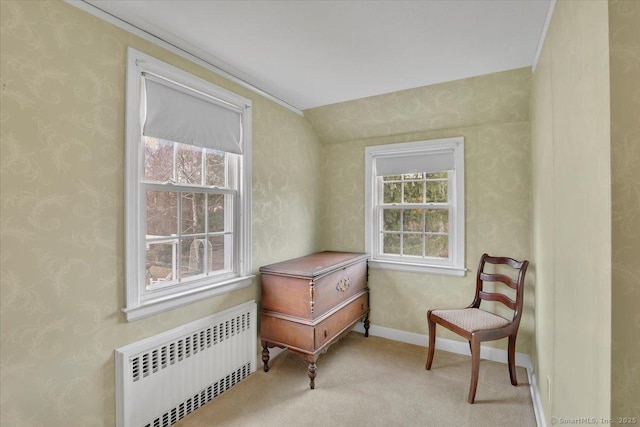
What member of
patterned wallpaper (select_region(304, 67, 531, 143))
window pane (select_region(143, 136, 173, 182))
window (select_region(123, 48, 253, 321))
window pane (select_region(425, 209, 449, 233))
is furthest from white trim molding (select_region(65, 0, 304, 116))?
window pane (select_region(425, 209, 449, 233))

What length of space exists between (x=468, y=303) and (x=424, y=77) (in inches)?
81.3

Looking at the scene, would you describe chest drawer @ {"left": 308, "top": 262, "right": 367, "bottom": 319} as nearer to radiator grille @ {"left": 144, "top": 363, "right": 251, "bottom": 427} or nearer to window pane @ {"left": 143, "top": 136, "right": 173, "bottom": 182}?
radiator grille @ {"left": 144, "top": 363, "right": 251, "bottom": 427}

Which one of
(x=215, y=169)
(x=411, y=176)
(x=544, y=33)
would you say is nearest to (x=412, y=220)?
(x=411, y=176)

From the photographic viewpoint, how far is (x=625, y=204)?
2.65 ft

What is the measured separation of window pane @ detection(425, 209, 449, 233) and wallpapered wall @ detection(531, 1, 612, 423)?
1318mm

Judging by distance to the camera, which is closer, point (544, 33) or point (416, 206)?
point (544, 33)

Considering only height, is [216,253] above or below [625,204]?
below

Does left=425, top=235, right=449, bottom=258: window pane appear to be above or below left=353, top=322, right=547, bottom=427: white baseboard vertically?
above

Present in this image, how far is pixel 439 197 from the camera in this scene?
10.3 feet

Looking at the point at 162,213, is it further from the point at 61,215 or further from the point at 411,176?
the point at 411,176

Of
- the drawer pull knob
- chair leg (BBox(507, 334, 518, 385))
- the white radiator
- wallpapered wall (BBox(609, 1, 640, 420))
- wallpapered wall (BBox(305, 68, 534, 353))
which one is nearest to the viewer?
wallpapered wall (BBox(609, 1, 640, 420))

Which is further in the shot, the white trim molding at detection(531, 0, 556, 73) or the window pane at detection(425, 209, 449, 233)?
the window pane at detection(425, 209, 449, 233)

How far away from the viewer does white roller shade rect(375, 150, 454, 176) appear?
3055mm

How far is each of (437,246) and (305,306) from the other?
1552mm
